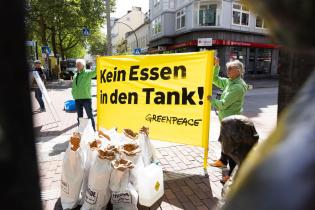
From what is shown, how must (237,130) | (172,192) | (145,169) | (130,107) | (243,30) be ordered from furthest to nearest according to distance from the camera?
1. (243,30)
2. (130,107)
3. (172,192)
4. (145,169)
5. (237,130)

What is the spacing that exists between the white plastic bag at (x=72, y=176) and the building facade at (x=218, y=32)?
21345mm

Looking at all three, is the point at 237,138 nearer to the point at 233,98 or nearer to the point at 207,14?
the point at 233,98

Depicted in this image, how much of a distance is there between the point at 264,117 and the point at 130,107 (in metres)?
5.59

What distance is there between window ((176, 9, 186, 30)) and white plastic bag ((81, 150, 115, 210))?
27.1 metres

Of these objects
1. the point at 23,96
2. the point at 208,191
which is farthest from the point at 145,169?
the point at 23,96

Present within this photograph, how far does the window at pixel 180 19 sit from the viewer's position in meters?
29.2

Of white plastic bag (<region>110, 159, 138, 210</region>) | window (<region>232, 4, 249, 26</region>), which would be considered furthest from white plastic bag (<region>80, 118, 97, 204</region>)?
window (<region>232, 4, 249, 26</region>)

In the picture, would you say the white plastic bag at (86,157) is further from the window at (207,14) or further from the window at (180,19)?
the window at (180,19)

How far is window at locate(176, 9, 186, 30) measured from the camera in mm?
29169

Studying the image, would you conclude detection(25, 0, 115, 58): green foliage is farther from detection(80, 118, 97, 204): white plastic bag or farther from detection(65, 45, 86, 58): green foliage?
detection(80, 118, 97, 204): white plastic bag

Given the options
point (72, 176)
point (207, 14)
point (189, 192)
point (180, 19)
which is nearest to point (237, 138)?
point (72, 176)

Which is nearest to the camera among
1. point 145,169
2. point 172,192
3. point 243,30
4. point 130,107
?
point 145,169

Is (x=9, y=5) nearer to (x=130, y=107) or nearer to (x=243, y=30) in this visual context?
(x=130, y=107)

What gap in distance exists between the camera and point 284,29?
419mm
